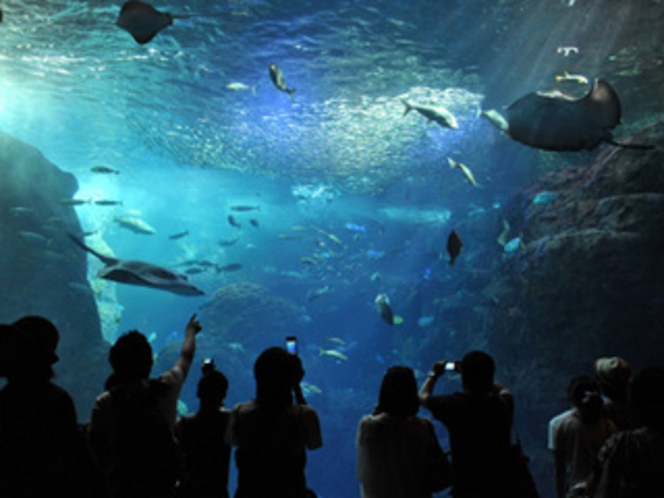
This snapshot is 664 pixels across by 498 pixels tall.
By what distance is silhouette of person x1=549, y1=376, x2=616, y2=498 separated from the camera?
2.81 meters

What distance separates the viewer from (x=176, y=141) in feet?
72.8

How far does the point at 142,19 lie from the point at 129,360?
372cm

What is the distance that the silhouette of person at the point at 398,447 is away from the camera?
2.42 metres

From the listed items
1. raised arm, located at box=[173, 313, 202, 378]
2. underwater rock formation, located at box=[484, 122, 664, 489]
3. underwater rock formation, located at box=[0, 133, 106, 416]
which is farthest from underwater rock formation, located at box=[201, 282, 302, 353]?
raised arm, located at box=[173, 313, 202, 378]

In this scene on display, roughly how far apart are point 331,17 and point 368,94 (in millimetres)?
4594

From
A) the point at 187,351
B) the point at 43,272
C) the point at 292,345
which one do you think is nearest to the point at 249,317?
the point at 43,272

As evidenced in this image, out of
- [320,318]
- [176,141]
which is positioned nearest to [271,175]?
[176,141]

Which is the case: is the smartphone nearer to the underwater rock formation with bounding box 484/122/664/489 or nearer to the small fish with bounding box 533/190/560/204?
the underwater rock formation with bounding box 484/122/664/489

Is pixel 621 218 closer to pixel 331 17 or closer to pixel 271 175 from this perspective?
pixel 331 17

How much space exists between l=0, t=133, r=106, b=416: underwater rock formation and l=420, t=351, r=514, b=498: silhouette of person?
12.4m

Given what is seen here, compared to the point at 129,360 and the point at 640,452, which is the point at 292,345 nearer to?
the point at 129,360

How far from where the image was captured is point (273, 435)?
7.74ft

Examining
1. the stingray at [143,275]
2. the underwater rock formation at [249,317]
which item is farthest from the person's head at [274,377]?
the underwater rock formation at [249,317]

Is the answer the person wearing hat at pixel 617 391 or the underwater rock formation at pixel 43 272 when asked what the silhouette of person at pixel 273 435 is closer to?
the person wearing hat at pixel 617 391
